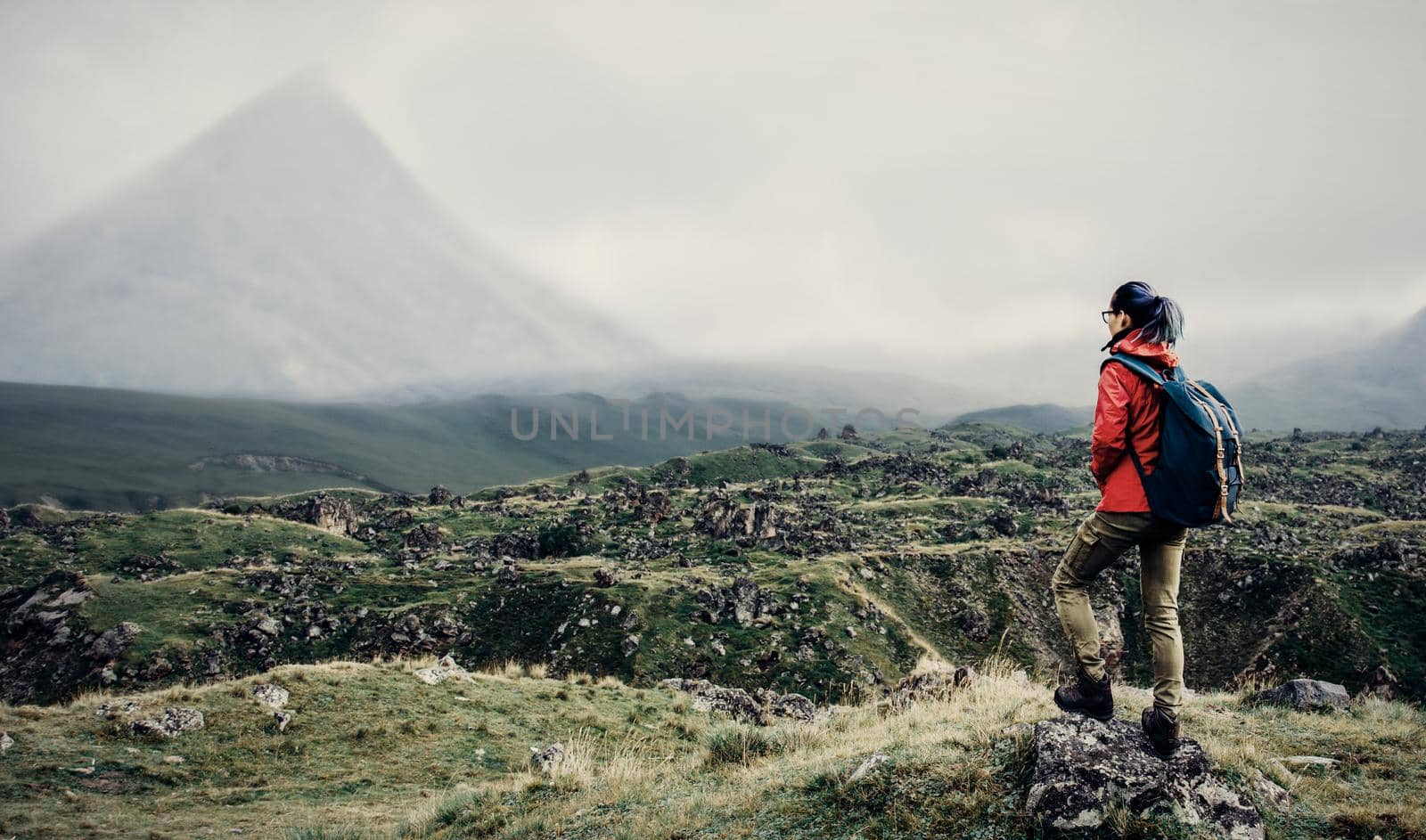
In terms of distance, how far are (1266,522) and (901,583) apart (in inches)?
1785

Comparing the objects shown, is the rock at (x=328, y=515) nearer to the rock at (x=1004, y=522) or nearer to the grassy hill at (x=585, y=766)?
the grassy hill at (x=585, y=766)

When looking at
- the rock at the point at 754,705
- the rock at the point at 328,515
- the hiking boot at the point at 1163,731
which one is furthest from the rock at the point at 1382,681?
the rock at the point at 328,515

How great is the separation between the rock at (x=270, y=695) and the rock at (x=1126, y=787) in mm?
18670

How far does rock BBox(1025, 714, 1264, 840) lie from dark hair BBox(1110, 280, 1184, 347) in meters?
3.92

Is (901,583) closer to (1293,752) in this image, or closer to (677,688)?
(677,688)

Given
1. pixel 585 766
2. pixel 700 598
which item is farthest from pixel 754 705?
pixel 700 598

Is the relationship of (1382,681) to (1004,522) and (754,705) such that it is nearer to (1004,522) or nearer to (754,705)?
(1004,522)

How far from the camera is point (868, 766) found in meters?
6.85

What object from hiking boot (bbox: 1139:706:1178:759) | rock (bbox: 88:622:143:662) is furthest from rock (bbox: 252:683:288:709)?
rock (bbox: 88:622:143:662)

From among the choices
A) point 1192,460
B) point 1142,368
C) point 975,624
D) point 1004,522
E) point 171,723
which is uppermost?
point 1142,368

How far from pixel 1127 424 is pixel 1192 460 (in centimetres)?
58

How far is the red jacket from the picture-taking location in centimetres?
567

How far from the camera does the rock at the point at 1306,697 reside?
33.8 feet

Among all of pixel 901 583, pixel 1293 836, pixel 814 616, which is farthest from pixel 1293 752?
pixel 901 583
